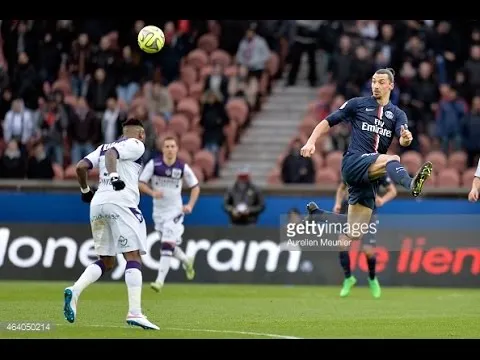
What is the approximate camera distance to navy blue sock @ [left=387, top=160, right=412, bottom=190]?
1412cm

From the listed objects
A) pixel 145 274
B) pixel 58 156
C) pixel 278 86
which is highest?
pixel 278 86

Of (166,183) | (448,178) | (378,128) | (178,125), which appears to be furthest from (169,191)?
(448,178)

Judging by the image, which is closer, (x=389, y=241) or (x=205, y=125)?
(x=389, y=241)

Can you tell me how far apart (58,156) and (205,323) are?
42.8ft

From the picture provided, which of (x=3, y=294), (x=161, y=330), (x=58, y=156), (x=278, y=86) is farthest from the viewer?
(x=278, y=86)

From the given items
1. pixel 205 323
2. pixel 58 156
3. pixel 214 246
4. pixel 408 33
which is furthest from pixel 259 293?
pixel 408 33

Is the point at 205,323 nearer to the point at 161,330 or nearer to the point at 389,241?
the point at 161,330

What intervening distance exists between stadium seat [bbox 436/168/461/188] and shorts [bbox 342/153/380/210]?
9.61 m

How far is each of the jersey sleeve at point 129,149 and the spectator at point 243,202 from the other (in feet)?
33.3

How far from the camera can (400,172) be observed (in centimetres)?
1437

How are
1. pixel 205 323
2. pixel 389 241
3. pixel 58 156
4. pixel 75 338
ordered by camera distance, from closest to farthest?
pixel 75 338, pixel 205 323, pixel 389 241, pixel 58 156

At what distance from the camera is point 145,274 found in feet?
77.0

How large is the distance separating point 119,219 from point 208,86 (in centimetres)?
1459

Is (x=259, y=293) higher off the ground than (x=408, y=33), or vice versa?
(x=408, y=33)
